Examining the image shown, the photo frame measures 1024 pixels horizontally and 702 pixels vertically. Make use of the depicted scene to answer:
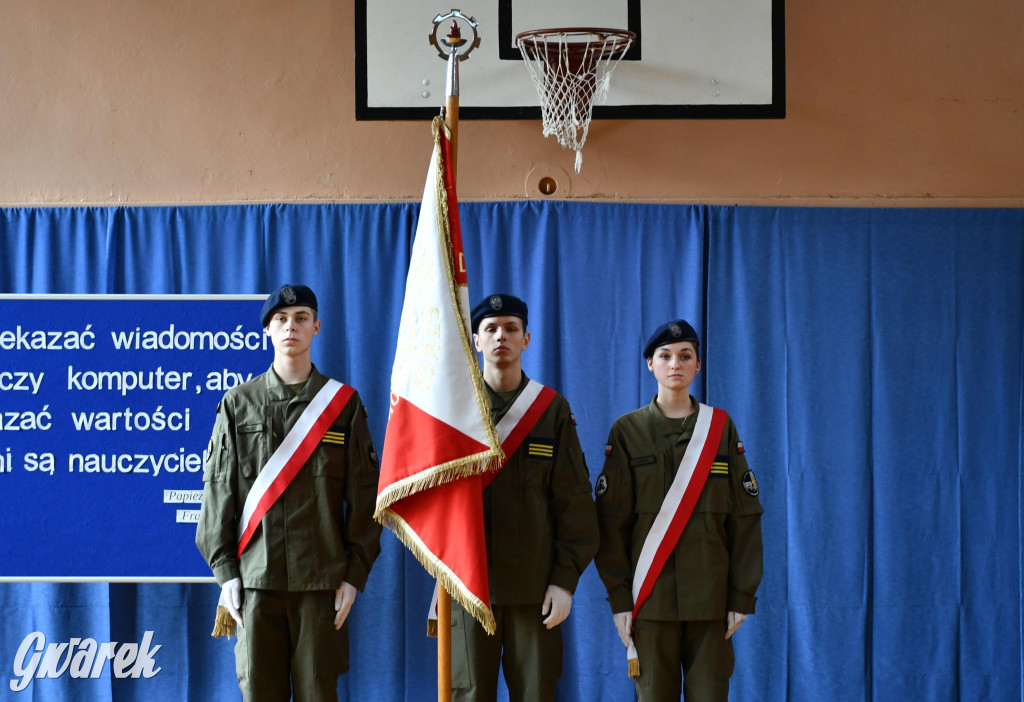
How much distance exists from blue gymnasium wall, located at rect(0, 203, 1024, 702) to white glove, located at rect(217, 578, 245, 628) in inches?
35.4

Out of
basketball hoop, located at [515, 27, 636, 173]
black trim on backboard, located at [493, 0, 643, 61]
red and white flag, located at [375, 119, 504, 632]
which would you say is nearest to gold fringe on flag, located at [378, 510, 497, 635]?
red and white flag, located at [375, 119, 504, 632]

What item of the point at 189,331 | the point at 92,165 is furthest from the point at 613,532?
the point at 92,165

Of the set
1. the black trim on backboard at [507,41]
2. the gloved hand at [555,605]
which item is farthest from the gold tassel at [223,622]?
the black trim on backboard at [507,41]

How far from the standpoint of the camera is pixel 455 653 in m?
2.54

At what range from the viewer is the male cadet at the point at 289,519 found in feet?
8.26

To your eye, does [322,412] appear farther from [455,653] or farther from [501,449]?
[455,653]

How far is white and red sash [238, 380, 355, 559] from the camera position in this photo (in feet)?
8.34

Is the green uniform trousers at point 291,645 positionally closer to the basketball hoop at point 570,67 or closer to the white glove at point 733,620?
the white glove at point 733,620

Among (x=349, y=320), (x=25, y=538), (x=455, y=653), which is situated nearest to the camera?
(x=455, y=653)

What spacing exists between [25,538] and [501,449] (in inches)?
72.5

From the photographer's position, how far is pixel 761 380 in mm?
3449

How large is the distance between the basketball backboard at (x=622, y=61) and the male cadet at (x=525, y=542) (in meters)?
1.22

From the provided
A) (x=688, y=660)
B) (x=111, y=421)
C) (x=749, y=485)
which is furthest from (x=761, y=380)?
(x=111, y=421)

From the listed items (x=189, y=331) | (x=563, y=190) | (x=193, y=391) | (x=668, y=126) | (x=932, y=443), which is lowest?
(x=932, y=443)
